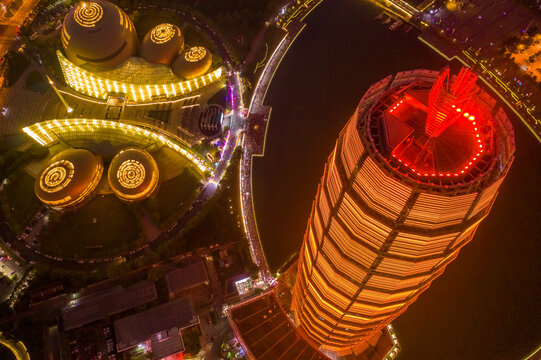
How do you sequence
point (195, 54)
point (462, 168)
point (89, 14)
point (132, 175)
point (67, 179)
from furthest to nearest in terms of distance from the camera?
point (195, 54) → point (89, 14) → point (132, 175) → point (67, 179) → point (462, 168)

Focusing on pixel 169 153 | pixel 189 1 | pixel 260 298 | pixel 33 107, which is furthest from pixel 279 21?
pixel 260 298

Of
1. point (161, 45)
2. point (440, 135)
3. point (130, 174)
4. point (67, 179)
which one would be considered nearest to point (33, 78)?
point (161, 45)

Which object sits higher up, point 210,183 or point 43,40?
point 210,183

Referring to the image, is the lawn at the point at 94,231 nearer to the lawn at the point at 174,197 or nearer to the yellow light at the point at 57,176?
the lawn at the point at 174,197

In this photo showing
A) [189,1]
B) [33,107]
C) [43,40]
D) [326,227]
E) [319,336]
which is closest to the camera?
[326,227]

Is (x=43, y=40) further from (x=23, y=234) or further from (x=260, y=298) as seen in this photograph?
(x=260, y=298)

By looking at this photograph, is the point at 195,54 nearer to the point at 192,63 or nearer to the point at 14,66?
the point at 192,63

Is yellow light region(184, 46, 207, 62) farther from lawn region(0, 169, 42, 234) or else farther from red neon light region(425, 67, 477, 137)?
red neon light region(425, 67, 477, 137)

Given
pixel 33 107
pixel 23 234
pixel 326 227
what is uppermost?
pixel 326 227
